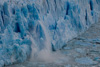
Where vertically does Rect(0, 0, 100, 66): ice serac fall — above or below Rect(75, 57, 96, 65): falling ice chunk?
above

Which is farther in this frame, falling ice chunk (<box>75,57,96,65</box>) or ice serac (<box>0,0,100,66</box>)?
falling ice chunk (<box>75,57,96,65</box>)

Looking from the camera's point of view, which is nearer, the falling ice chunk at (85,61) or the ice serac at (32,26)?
the ice serac at (32,26)

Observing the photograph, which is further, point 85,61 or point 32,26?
point 32,26

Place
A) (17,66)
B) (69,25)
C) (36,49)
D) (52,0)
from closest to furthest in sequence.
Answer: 1. (17,66)
2. (36,49)
3. (52,0)
4. (69,25)

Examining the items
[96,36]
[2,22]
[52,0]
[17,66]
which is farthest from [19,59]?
[96,36]

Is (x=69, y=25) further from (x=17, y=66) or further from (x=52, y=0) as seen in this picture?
(x=17, y=66)

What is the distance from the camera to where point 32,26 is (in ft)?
11.4

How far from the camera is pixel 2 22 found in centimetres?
300

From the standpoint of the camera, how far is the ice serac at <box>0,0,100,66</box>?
3027 mm

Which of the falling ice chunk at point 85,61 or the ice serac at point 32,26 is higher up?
the ice serac at point 32,26

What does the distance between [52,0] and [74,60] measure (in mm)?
1716

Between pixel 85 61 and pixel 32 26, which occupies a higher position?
pixel 32 26

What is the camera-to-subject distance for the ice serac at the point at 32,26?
9.93 feet

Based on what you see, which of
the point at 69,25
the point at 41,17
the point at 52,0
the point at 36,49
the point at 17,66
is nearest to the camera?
the point at 17,66
